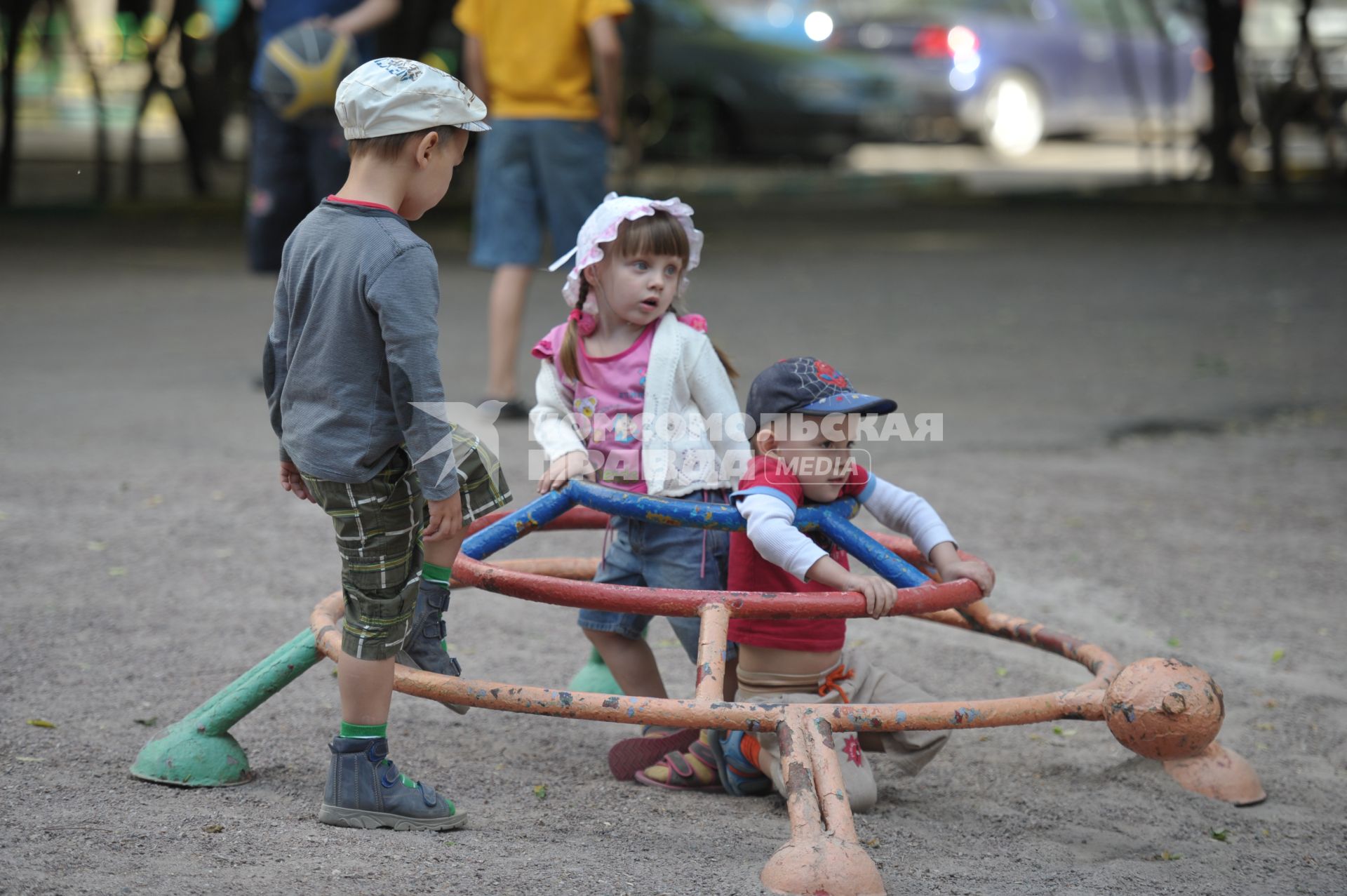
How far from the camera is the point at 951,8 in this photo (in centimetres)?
1770

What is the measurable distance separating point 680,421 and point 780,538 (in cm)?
45

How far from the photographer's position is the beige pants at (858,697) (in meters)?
3.09

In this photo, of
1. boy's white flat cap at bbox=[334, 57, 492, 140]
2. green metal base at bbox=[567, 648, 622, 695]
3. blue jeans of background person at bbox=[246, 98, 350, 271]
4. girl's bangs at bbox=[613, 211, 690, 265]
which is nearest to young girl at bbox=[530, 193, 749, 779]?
girl's bangs at bbox=[613, 211, 690, 265]

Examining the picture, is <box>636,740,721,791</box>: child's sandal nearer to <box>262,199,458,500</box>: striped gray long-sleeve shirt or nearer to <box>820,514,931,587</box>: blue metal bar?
<box>820,514,931,587</box>: blue metal bar

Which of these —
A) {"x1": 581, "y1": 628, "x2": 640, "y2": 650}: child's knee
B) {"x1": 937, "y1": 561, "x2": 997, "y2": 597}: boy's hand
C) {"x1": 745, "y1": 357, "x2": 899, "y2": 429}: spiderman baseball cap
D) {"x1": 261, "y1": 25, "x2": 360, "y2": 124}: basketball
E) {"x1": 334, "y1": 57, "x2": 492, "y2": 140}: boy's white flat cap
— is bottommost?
{"x1": 581, "y1": 628, "x2": 640, "y2": 650}: child's knee

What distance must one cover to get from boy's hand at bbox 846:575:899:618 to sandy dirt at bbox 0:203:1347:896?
437 mm

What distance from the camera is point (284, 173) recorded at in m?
6.27

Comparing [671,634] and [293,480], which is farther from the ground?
[293,480]

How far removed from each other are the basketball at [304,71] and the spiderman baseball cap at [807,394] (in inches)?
132

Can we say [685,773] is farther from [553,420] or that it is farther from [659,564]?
[553,420]

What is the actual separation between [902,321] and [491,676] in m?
5.33

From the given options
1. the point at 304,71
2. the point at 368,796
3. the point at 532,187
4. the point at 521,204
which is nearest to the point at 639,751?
the point at 368,796

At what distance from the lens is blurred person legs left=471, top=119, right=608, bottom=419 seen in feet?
19.7

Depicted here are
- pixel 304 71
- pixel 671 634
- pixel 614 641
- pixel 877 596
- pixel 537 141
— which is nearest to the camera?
pixel 877 596
